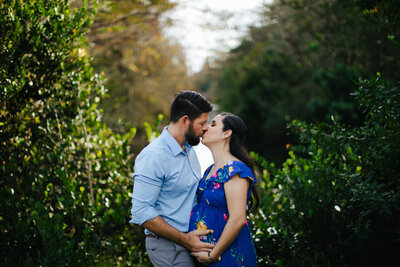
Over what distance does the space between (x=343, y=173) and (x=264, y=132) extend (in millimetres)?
18814

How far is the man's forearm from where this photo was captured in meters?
2.97

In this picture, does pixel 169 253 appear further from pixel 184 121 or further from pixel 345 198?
pixel 345 198

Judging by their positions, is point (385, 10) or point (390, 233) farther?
point (385, 10)

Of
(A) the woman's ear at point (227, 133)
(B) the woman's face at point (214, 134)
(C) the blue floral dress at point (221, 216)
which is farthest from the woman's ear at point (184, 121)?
(C) the blue floral dress at point (221, 216)

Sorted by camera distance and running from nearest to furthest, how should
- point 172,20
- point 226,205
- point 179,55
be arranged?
1. point 226,205
2. point 172,20
3. point 179,55

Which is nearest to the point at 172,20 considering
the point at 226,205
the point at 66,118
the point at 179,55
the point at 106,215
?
the point at 179,55

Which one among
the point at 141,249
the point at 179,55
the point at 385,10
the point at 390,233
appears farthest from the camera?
the point at 179,55

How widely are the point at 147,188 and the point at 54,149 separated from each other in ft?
7.04

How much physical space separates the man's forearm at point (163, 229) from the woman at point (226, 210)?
201mm

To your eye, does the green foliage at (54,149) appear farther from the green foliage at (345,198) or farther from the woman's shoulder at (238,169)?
the green foliage at (345,198)

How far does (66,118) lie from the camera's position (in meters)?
4.79

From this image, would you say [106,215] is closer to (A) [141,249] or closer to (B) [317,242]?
(A) [141,249]

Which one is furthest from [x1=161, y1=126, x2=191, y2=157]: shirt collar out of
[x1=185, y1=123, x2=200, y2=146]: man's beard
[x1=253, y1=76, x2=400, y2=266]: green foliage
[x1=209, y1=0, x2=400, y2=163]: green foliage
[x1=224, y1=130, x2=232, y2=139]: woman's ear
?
[x1=209, y1=0, x2=400, y2=163]: green foliage

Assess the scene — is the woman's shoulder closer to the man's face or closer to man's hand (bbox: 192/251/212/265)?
the man's face
